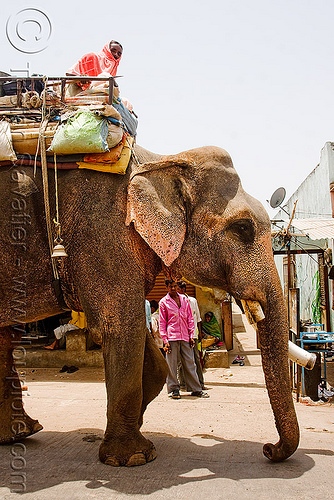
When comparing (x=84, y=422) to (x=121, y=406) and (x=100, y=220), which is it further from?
(x=100, y=220)

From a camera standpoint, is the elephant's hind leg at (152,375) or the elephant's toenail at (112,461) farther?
the elephant's hind leg at (152,375)

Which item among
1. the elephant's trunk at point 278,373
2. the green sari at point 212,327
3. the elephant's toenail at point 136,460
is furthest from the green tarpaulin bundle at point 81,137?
the green sari at point 212,327

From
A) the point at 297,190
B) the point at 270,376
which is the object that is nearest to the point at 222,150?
the point at 270,376

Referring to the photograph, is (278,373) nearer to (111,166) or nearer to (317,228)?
(111,166)

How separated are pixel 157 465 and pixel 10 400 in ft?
5.30

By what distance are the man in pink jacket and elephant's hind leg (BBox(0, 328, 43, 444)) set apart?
12.3ft

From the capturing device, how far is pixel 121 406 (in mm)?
3666

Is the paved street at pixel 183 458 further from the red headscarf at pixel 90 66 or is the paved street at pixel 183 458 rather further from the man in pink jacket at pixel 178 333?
the red headscarf at pixel 90 66

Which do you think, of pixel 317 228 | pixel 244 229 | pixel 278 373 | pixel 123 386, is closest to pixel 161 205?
pixel 244 229

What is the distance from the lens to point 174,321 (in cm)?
822

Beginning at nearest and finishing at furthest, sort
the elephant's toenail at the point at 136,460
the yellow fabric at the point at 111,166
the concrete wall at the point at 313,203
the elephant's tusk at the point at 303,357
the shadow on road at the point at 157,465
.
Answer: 1. the shadow on road at the point at 157,465
2. the elephant's toenail at the point at 136,460
3. the yellow fabric at the point at 111,166
4. the elephant's tusk at the point at 303,357
5. the concrete wall at the point at 313,203

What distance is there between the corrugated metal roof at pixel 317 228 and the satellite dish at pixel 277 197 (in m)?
1.95

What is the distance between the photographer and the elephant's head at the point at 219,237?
3.75 metres

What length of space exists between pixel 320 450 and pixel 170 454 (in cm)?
123
